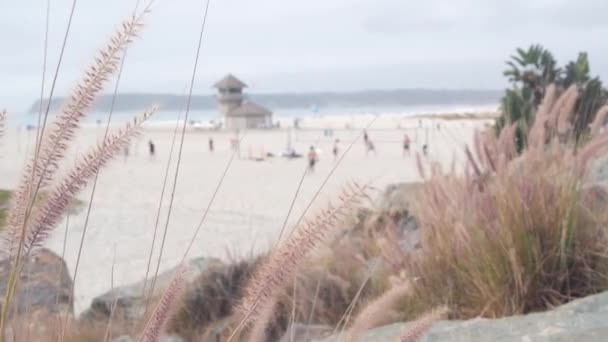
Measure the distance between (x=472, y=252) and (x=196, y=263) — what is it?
2.26 m

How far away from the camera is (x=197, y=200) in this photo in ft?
76.0

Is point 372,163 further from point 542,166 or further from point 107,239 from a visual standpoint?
point 542,166

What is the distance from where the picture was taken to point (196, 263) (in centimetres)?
550

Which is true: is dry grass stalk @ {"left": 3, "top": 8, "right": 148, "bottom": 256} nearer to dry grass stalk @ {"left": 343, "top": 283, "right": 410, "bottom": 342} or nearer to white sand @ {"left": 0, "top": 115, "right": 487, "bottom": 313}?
white sand @ {"left": 0, "top": 115, "right": 487, "bottom": 313}

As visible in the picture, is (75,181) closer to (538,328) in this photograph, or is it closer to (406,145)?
(538,328)

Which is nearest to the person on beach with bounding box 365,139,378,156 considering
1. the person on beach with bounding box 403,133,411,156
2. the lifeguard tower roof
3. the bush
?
the person on beach with bounding box 403,133,411,156

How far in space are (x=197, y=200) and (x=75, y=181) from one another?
2197 centimetres

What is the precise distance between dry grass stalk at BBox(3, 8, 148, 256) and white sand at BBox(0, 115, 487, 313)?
0.45 m

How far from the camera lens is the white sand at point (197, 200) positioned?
1002 centimetres

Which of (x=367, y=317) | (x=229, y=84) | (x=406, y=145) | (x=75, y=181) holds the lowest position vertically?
(x=406, y=145)

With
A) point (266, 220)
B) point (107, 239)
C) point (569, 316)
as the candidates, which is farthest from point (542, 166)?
point (266, 220)

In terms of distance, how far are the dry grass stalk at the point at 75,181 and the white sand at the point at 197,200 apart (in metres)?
0.37

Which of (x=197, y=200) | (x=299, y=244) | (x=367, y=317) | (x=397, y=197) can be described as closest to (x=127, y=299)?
(x=397, y=197)

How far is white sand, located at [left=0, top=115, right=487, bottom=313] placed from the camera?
1002 centimetres
